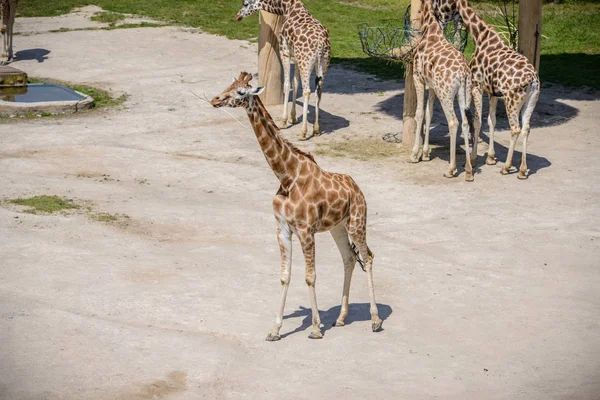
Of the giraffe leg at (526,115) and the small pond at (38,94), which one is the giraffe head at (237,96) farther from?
the small pond at (38,94)

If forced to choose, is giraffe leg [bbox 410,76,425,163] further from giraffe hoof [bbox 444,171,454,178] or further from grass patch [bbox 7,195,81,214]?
grass patch [bbox 7,195,81,214]

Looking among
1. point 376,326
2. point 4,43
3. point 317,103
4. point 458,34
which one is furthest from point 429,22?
point 4,43

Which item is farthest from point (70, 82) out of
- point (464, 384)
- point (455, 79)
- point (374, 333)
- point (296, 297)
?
point (464, 384)

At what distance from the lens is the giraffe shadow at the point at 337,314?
10.1m

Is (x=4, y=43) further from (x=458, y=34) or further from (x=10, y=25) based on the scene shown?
(x=458, y=34)

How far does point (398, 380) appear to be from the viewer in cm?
873

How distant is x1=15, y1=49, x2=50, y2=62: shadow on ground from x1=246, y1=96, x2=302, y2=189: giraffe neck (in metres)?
14.5

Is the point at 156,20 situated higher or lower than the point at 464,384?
higher

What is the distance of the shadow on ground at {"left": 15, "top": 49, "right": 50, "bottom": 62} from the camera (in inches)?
892

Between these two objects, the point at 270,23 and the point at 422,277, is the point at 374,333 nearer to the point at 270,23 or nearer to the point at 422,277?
the point at 422,277

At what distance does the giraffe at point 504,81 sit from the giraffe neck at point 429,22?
71 cm

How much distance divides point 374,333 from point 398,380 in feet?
3.76

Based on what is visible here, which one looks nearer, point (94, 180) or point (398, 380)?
point (398, 380)

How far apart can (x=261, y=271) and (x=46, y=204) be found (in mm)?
3817
